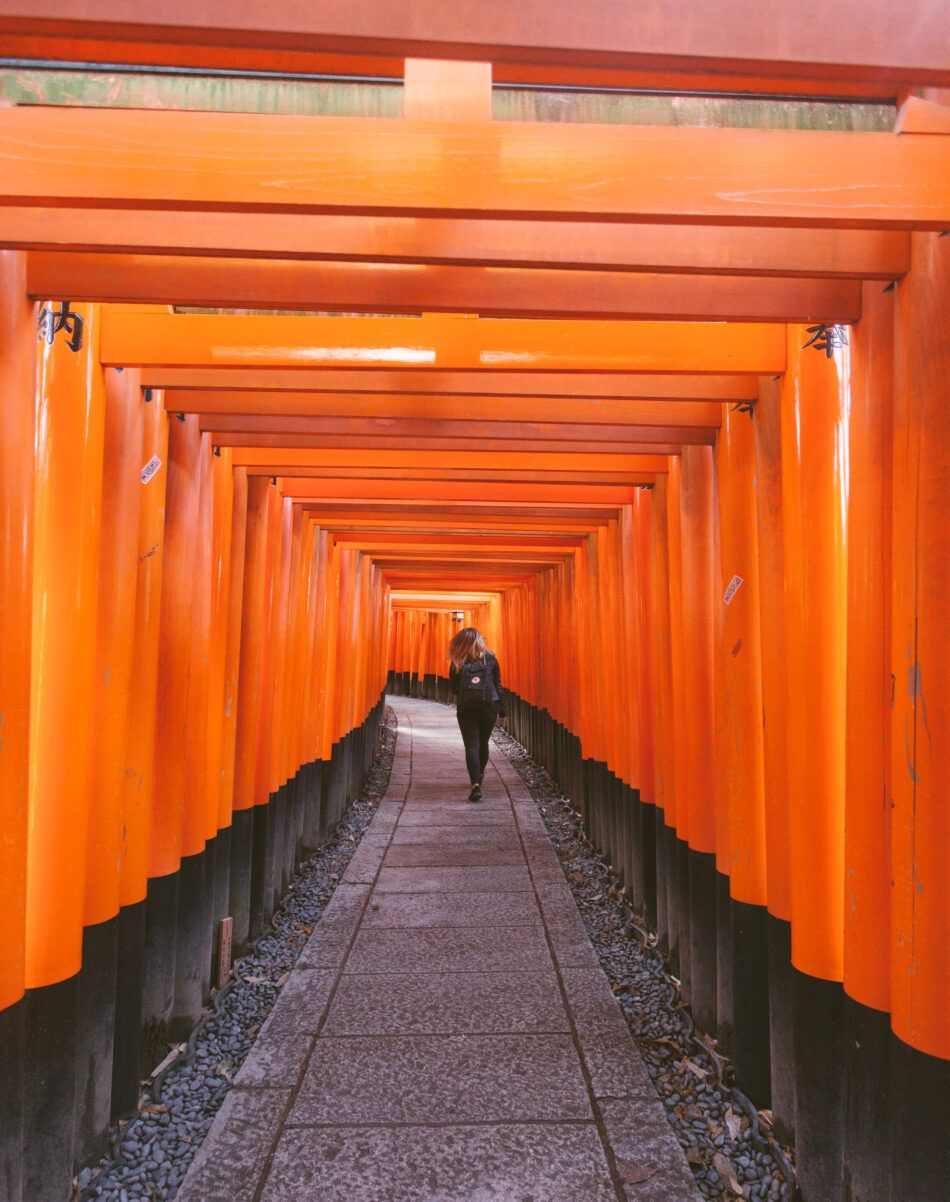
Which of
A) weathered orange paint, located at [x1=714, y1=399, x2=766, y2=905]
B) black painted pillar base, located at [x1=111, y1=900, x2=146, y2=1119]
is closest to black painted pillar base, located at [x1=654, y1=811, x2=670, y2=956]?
weathered orange paint, located at [x1=714, y1=399, x2=766, y2=905]

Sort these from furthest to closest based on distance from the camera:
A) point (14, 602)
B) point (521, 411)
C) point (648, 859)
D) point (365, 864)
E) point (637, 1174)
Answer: point (365, 864)
point (648, 859)
point (521, 411)
point (637, 1174)
point (14, 602)

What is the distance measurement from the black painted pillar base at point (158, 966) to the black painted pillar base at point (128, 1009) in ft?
0.78

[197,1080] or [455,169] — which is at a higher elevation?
[455,169]

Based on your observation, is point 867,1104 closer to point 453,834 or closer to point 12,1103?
point 12,1103

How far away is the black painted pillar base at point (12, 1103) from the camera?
6.81ft

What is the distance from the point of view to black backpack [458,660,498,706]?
9023 mm

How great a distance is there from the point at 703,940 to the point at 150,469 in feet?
11.0

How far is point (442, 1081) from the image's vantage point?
3.20 metres

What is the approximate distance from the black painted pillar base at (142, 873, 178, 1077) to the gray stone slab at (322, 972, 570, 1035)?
2.39ft

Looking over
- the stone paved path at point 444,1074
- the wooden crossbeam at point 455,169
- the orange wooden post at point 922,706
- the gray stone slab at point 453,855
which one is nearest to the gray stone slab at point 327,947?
the stone paved path at point 444,1074

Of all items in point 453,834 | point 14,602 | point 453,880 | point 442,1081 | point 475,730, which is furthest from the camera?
point 475,730

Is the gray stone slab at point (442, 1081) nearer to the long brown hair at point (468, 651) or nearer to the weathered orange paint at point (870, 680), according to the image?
the weathered orange paint at point (870, 680)

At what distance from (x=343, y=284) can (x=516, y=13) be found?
0.84 meters

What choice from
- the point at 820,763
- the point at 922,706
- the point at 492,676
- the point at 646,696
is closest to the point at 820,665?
the point at 820,763
